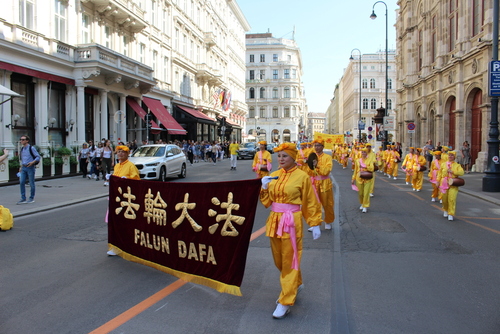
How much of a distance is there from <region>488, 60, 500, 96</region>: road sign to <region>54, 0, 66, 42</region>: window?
19.0 metres

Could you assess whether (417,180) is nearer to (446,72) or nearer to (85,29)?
(446,72)

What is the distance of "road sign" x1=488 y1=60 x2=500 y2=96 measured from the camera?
13.8 metres

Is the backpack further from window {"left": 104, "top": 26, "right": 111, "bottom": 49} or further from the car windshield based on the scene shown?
window {"left": 104, "top": 26, "right": 111, "bottom": 49}

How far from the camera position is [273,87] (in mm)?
92688

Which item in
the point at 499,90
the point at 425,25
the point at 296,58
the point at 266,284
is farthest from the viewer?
the point at 296,58

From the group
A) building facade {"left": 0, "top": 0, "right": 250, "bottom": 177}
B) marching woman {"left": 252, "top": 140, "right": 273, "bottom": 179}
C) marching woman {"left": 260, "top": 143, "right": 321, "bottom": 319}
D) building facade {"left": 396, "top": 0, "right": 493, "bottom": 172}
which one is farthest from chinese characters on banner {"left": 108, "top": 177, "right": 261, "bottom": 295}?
building facade {"left": 396, "top": 0, "right": 493, "bottom": 172}

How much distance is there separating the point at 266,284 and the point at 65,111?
19180 millimetres

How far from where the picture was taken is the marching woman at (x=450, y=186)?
933 cm

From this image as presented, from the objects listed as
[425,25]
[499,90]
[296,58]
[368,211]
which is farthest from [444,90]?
[296,58]

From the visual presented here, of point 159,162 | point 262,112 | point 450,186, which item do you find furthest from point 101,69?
point 262,112

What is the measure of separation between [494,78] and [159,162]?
12860 millimetres

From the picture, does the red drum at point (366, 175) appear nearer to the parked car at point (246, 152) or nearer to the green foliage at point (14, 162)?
the green foliage at point (14, 162)

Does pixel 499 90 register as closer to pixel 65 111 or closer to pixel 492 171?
pixel 492 171

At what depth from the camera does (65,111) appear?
20953 millimetres
